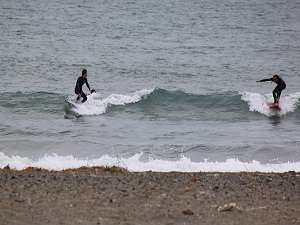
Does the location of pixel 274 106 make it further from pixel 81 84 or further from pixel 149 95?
pixel 81 84

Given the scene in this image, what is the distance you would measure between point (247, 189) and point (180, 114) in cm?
1556

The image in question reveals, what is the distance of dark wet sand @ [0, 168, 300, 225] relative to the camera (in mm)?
9047

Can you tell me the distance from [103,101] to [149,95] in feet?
9.03

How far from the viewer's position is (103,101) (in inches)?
1065

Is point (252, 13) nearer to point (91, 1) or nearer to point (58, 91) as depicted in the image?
point (91, 1)

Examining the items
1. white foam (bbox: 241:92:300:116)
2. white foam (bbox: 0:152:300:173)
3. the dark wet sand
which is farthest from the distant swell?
the dark wet sand

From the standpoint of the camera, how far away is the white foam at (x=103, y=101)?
2525 centimetres

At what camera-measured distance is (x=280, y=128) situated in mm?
23250

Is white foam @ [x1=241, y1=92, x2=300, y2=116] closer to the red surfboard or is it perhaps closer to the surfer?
the red surfboard

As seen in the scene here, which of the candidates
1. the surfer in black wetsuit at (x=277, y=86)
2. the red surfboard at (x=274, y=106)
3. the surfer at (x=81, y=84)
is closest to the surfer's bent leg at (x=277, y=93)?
the surfer in black wetsuit at (x=277, y=86)

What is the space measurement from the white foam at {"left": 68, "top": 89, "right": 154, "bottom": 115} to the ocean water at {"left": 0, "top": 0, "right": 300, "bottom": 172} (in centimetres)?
6

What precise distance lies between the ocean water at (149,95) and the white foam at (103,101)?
0.06 metres

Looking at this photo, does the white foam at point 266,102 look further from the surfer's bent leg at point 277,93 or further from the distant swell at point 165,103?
the surfer's bent leg at point 277,93

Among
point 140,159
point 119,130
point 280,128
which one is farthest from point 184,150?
point 280,128
